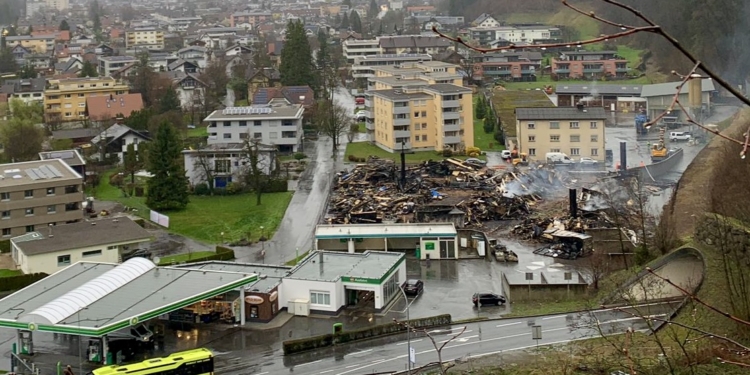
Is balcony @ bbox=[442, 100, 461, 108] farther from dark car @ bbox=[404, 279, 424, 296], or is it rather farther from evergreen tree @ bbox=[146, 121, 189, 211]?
dark car @ bbox=[404, 279, 424, 296]

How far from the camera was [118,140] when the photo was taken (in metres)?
16.0

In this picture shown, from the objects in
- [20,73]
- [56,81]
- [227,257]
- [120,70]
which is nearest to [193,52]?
[120,70]

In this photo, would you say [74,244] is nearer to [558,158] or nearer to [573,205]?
[573,205]

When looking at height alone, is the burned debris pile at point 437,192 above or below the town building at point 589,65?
below

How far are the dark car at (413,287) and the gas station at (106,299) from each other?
1.44 metres

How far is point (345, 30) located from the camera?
1522 inches

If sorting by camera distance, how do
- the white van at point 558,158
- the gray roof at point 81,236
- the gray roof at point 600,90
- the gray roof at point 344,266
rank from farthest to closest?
1. the gray roof at point 600,90
2. the white van at point 558,158
3. the gray roof at point 81,236
4. the gray roof at point 344,266

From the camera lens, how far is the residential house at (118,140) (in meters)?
15.8

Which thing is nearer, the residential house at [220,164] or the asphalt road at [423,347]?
the asphalt road at [423,347]

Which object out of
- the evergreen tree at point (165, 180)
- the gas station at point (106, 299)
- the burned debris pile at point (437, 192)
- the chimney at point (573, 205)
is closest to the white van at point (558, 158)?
the burned debris pile at point (437, 192)

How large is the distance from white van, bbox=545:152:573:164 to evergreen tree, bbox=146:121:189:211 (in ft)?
19.4

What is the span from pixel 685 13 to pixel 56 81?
626 inches

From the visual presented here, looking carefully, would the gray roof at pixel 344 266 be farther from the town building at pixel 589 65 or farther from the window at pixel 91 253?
the town building at pixel 589 65

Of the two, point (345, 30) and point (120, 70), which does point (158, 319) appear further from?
point (345, 30)
